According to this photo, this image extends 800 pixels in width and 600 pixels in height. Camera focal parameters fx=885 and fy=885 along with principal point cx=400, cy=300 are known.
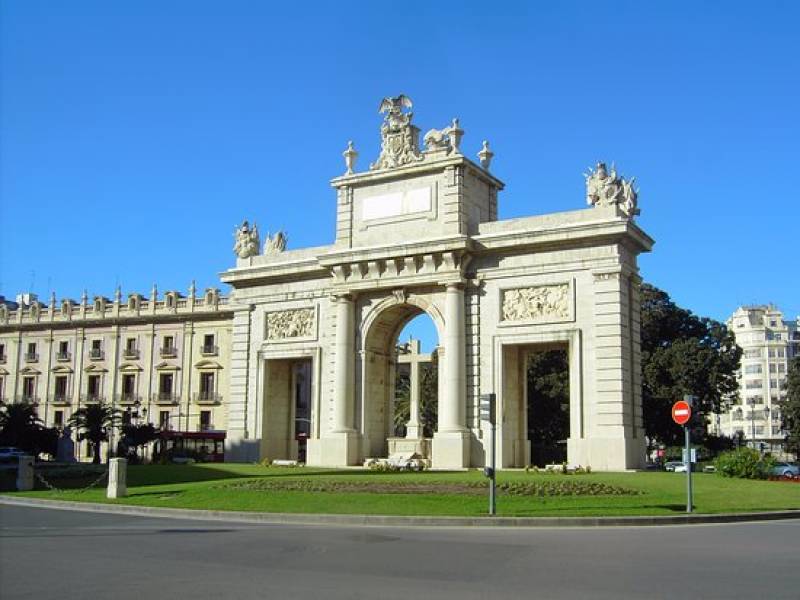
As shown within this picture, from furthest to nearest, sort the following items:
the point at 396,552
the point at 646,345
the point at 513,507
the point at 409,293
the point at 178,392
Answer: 1. the point at 178,392
2. the point at 646,345
3. the point at 409,293
4. the point at 513,507
5. the point at 396,552

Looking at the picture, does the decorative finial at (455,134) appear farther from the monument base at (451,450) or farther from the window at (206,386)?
the window at (206,386)

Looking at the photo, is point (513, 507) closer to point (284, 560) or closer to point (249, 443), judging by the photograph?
point (284, 560)

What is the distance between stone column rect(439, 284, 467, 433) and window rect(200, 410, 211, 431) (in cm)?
3892

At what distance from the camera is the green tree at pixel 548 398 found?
61.4 meters

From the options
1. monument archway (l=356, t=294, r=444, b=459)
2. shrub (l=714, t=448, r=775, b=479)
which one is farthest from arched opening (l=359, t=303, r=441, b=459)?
shrub (l=714, t=448, r=775, b=479)

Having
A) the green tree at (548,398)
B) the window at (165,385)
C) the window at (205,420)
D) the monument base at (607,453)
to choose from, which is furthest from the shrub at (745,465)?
the window at (165,385)

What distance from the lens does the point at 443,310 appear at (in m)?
40.9

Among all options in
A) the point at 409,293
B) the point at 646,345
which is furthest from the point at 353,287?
the point at 646,345

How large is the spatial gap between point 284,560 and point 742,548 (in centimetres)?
765

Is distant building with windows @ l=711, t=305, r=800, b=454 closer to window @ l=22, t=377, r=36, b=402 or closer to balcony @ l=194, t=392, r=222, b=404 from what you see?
balcony @ l=194, t=392, r=222, b=404

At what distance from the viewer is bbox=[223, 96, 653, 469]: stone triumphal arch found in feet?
122

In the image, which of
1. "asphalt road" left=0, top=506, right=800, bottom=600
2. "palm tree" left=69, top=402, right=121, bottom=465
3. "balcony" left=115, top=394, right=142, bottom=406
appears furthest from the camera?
"balcony" left=115, top=394, right=142, bottom=406

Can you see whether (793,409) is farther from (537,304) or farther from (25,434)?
(25,434)

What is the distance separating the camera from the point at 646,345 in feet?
206
